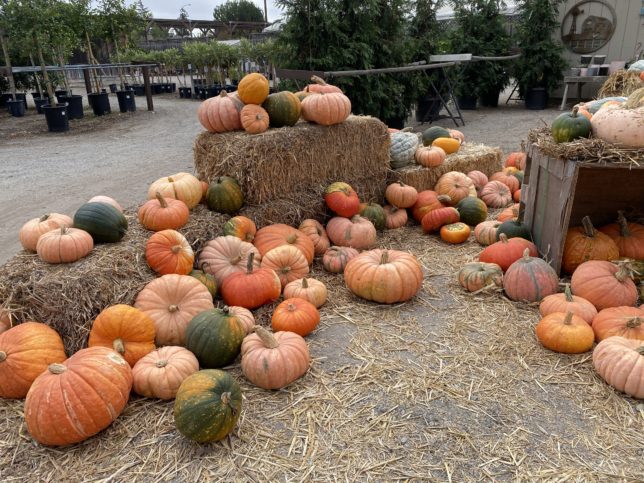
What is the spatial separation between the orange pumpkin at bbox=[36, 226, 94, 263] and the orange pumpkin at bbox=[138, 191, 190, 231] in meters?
0.58

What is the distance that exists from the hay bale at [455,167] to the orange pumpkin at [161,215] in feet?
9.56

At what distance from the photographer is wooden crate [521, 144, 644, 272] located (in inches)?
151

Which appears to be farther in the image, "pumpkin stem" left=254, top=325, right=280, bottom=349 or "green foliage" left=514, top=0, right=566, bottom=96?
"green foliage" left=514, top=0, right=566, bottom=96

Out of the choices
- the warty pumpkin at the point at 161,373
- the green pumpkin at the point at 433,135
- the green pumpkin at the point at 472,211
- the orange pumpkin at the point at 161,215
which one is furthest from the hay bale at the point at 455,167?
the warty pumpkin at the point at 161,373

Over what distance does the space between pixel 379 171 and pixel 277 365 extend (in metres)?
3.56

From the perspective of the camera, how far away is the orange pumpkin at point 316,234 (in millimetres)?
4734

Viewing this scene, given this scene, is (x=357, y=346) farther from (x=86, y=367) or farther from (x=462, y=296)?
(x=86, y=367)

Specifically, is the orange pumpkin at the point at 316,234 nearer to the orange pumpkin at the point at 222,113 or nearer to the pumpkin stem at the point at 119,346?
the orange pumpkin at the point at 222,113

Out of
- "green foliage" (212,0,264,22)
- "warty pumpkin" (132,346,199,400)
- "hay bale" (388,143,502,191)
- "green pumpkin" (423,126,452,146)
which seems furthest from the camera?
"green foliage" (212,0,264,22)

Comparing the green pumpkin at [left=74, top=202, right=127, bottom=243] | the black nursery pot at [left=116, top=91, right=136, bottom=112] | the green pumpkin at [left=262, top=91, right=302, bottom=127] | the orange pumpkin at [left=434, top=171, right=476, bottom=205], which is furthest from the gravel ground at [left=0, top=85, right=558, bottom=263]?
the orange pumpkin at [left=434, top=171, right=476, bottom=205]

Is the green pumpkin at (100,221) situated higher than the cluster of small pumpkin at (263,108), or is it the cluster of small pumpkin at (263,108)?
the cluster of small pumpkin at (263,108)

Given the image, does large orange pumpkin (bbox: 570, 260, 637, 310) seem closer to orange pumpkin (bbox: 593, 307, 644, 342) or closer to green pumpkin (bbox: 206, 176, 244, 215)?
orange pumpkin (bbox: 593, 307, 644, 342)

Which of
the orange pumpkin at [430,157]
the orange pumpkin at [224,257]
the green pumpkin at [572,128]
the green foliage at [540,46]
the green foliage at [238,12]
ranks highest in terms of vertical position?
the green foliage at [238,12]

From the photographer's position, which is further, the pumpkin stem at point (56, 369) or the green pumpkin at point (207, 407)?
the pumpkin stem at point (56, 369)
